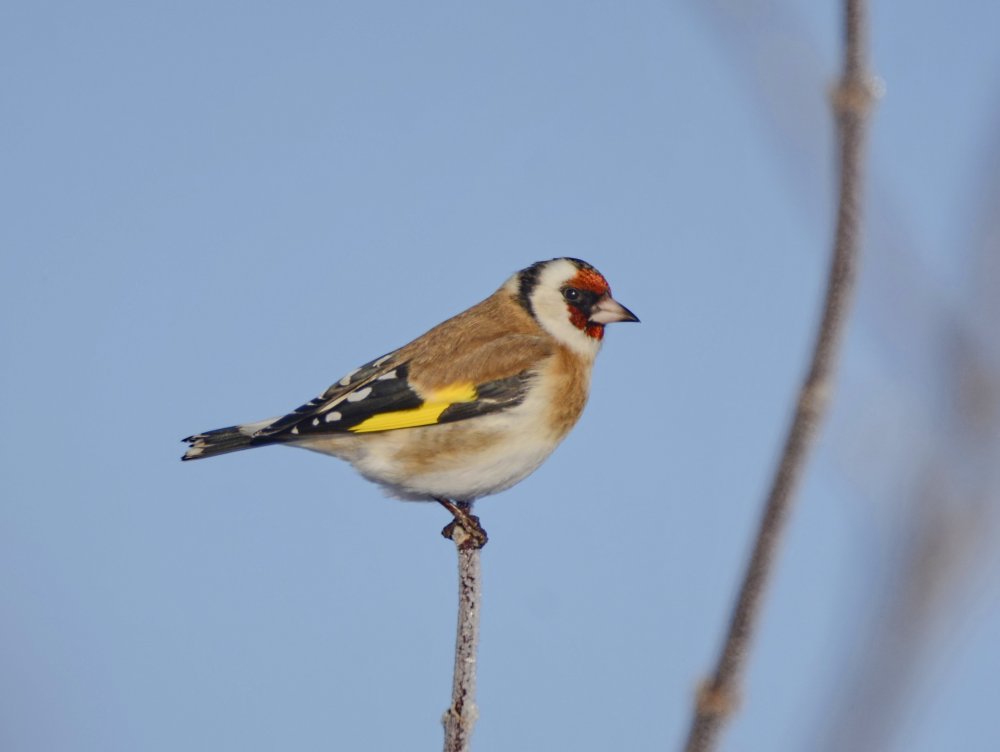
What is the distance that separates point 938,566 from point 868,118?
0.53m

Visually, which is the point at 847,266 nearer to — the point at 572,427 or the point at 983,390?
the point at 983,390

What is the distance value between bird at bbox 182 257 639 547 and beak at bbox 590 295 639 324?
22 centimetres

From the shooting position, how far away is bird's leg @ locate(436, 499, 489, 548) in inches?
179

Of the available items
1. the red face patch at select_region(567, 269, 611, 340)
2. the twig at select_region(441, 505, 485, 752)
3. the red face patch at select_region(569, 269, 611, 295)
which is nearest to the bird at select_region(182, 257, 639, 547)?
the red face patch at select_region(567, 269, 611, 340)

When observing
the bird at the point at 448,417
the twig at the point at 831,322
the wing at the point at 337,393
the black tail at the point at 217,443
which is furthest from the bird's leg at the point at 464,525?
the twig at the point at 831,322

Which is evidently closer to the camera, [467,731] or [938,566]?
[938,566]

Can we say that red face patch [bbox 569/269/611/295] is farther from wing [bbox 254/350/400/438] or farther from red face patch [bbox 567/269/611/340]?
wing [bbox 254/350/400/438]

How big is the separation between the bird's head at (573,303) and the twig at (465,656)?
1.89 m

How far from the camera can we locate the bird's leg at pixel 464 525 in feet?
15.0

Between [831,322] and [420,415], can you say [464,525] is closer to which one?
[420,415]

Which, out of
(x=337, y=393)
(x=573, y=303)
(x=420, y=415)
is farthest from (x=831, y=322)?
(x=573, y=303)

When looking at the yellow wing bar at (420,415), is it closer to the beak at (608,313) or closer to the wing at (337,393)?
the wing at (337,393)

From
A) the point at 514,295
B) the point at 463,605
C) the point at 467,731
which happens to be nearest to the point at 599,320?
the point at 514,295

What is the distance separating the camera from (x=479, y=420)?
5.24 meters
